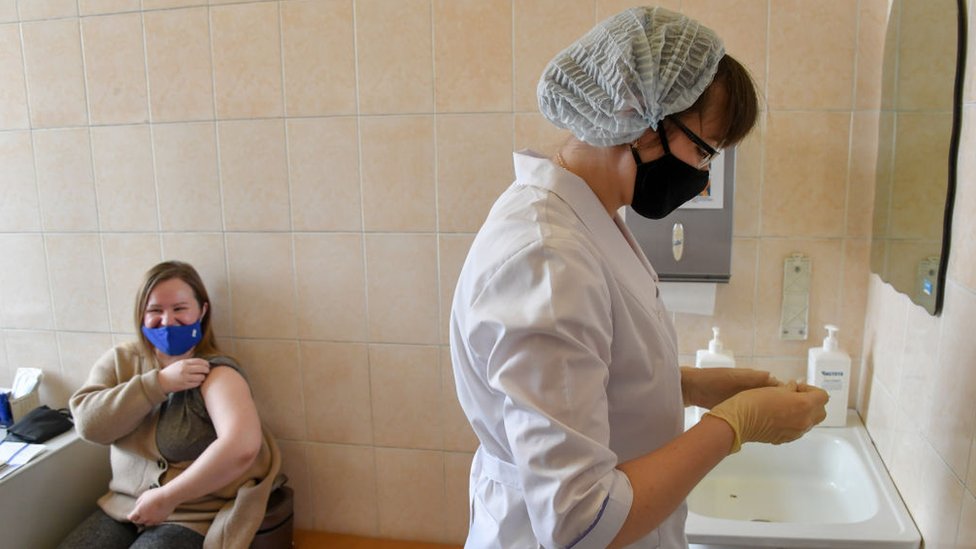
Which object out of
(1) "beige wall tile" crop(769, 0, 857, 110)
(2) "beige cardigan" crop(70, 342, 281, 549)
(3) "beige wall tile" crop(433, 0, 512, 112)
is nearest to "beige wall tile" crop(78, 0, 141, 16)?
(3) "beige wall tile" crop(433, 0, 512, 112)

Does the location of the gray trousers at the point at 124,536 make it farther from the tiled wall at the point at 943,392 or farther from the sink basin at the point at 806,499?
the tiled wall at the point at 943,392

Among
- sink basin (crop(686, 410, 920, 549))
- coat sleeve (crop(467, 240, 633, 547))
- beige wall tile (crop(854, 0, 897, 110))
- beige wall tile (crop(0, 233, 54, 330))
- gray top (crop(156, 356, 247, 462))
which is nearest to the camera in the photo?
coat sleeve (crop(467, 240, 633, 547))

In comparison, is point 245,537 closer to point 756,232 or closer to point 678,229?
point 678,229

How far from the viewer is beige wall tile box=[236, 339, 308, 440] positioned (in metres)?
1.90

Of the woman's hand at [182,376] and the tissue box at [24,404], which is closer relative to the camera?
the woman's hand at [182,376]

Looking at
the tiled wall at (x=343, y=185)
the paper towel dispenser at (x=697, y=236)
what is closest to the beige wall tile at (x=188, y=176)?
the tiled wall at (x=343, y=185)

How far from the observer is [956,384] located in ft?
3.46

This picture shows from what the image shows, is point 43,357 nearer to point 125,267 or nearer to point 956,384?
point 125,267

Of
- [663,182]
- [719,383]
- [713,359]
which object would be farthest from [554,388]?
[713,359]

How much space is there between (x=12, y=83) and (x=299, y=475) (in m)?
1.41

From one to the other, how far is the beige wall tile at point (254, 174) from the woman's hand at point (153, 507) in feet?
2.33

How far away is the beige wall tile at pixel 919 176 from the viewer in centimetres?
114

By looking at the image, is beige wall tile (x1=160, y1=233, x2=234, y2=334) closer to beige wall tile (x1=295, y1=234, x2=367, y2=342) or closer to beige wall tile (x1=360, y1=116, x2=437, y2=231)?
beige wall tile (x1=295, y1=234, x2=367, y2=342)

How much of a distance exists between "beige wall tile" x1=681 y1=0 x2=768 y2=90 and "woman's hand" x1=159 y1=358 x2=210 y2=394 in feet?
4.86
